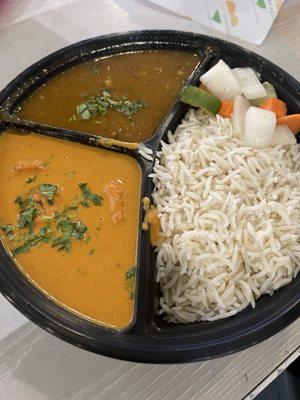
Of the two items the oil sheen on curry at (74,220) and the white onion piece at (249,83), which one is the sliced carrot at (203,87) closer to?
the white onion piece at (249,83)

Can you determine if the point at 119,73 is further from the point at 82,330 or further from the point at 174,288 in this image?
the point at 82,330

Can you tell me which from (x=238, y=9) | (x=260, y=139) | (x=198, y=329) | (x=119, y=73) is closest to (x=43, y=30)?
(x=119, y=73)

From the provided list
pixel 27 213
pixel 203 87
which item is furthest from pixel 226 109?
pixel 27 213

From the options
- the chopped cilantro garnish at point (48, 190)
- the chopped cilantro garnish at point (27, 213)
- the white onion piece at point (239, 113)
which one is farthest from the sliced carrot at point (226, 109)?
the chopped cilantro garnish at point (27, 213)

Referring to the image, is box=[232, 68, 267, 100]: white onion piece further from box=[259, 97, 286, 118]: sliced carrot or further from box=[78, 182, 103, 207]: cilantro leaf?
box=[78, 182, 103, 207]: cilantro leaf

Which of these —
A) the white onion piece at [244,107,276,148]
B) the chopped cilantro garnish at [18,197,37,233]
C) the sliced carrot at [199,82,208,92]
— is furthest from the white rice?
the chopped cilantro garnish at [18,197,37,233]
